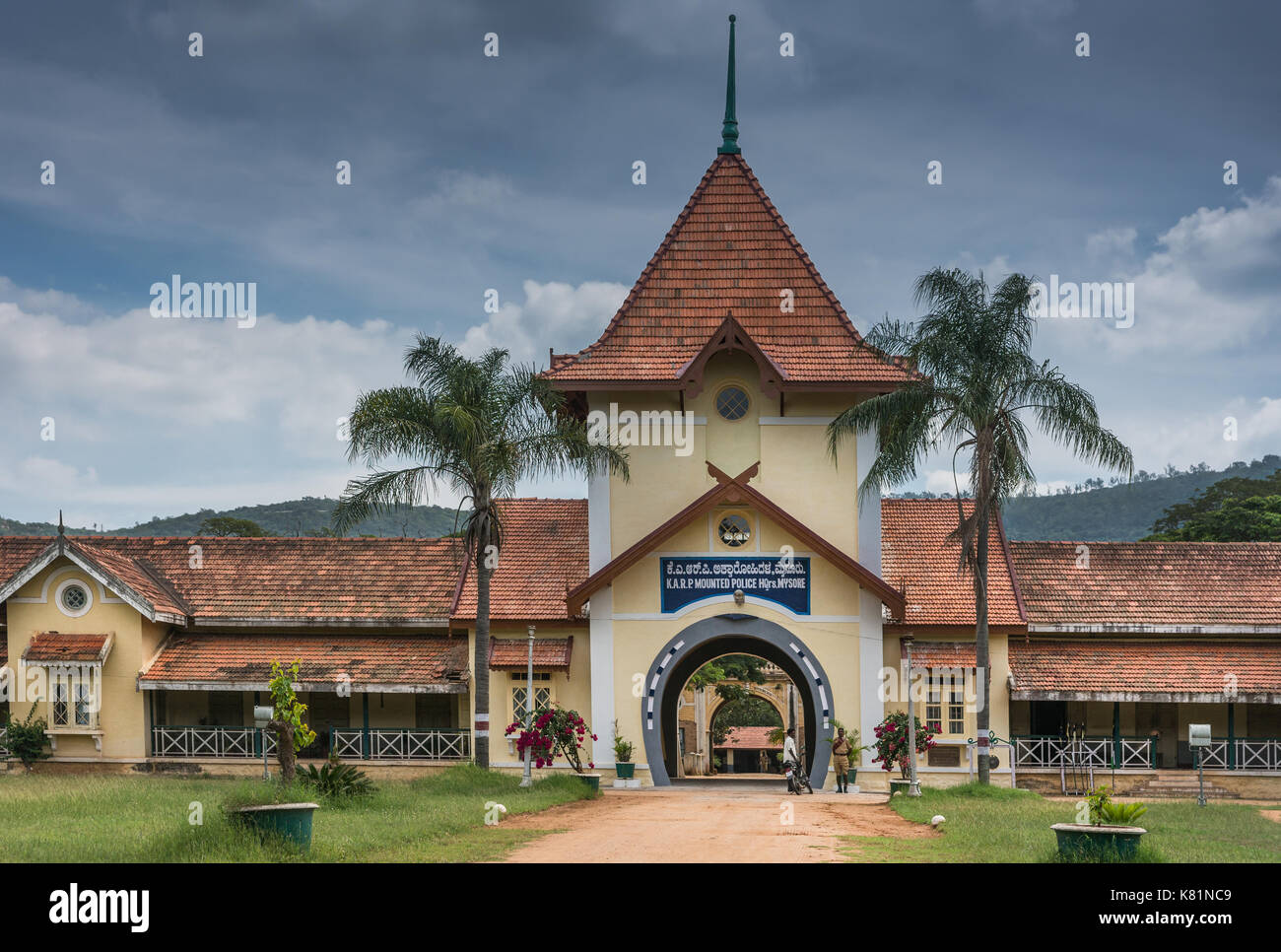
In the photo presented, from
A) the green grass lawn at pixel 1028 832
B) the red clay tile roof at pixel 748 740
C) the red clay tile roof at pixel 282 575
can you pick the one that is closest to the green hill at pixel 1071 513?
the red clay tile roof at pixel 748 740

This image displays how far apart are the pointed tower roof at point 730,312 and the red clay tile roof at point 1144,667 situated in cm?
669

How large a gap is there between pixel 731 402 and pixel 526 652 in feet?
21.7

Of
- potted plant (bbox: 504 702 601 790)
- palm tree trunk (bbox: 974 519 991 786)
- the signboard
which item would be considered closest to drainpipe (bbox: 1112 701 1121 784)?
palm tree trunk (bbox: 974 519 991 786)

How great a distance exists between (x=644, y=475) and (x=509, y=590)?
3808 mm

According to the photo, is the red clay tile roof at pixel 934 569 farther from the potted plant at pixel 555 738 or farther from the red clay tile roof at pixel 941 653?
the potted plant at pixel 555 738

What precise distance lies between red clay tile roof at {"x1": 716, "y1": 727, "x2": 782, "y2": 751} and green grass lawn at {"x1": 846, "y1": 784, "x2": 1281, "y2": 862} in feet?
119

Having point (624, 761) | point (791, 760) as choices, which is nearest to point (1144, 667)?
point (791, 760)

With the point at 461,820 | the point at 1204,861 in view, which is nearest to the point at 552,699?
the point at 461,820

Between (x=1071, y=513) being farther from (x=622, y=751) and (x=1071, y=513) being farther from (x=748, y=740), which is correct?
(x=622, y=751)

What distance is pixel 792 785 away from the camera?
87.2ft

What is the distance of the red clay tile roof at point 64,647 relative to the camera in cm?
2908

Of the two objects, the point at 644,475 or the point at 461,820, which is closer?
the point at 461,820
